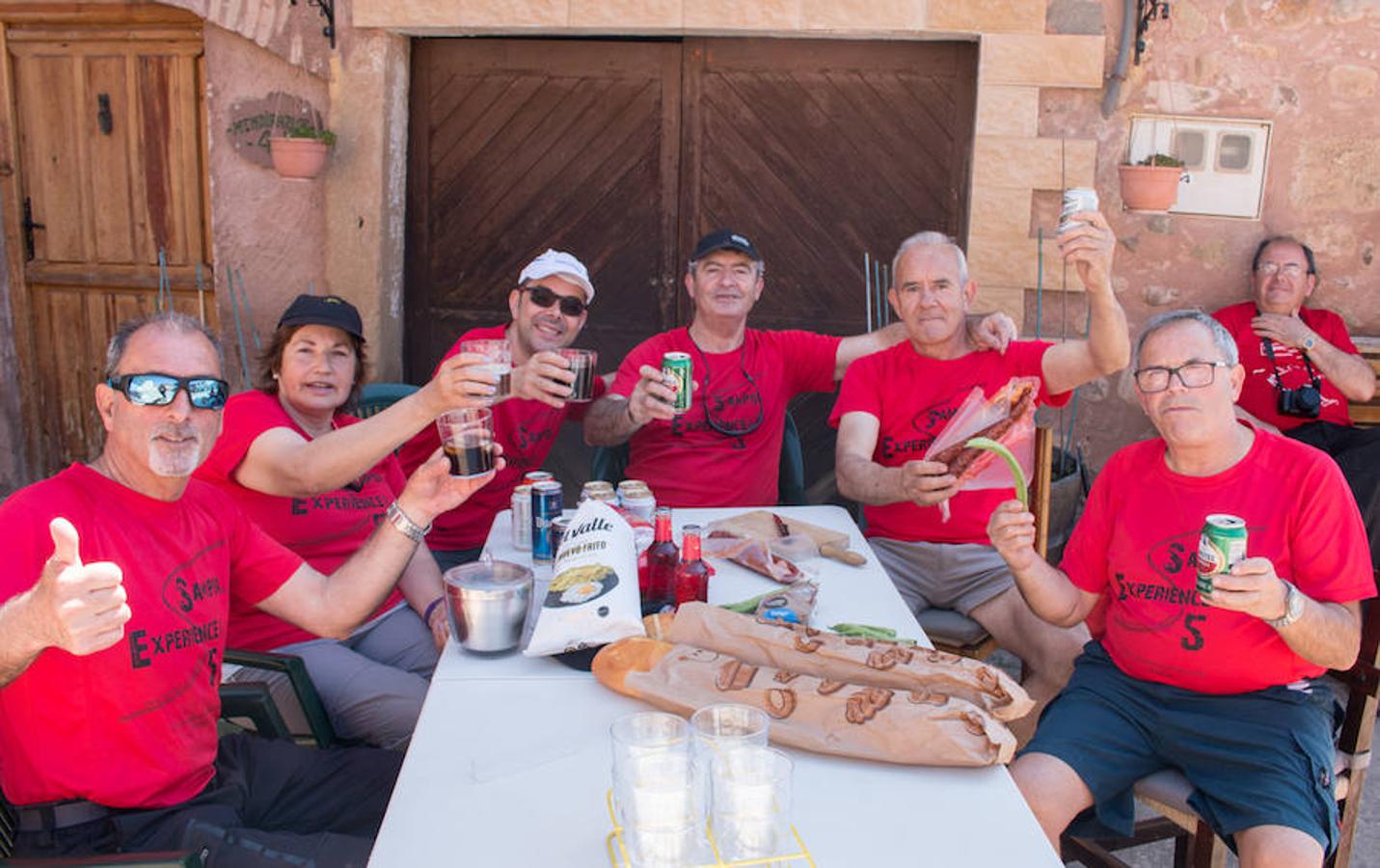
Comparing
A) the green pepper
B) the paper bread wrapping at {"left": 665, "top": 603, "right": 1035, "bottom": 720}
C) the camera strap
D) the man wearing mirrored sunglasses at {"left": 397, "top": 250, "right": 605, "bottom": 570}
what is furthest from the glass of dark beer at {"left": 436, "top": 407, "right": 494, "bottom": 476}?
the camera strap

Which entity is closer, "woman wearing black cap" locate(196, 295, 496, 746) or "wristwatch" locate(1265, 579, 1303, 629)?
"wristwatch" locate(1265, 579, 1303, 629)

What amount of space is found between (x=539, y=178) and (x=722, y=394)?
194 cm

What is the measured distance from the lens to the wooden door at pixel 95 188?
5.12 metres

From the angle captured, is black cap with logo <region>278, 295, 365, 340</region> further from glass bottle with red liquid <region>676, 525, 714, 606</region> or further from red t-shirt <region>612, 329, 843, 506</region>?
glass bottle with red liquid <region>676, 525, 714, 606</region>

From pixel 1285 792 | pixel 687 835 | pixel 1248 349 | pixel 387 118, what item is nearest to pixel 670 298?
pixel 387 118

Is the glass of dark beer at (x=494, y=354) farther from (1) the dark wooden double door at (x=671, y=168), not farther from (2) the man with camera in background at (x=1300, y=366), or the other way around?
(2) the man with camera in background at (x=1300, y=366)

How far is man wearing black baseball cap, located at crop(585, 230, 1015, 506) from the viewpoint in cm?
356

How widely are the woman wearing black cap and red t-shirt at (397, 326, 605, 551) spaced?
42cm

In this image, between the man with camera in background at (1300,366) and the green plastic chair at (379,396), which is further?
the green plastic chair at (379,396)

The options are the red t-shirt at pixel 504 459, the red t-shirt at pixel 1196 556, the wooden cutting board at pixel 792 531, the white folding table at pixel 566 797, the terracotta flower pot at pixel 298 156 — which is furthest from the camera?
the terracotta flower pot at pixel 298 156

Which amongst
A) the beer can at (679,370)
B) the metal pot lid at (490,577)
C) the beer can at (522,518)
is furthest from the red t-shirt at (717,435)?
the metal pot lid at (490,577)

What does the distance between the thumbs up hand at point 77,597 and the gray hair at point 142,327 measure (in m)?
0.60

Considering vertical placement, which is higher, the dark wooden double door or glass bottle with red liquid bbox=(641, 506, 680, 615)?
the dark wooden double door

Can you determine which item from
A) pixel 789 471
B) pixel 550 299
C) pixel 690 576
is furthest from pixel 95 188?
pixel 690 576
